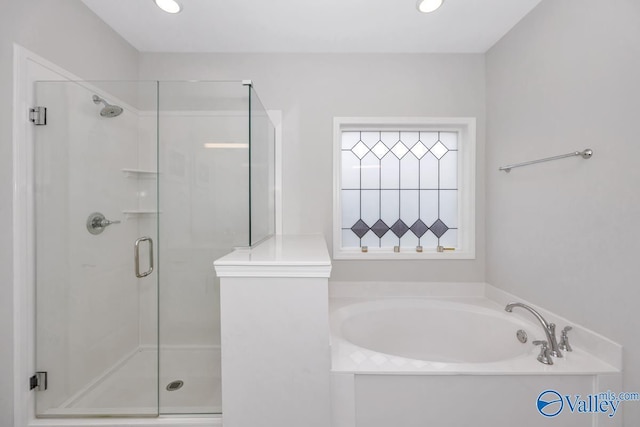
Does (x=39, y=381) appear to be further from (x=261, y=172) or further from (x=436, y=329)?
(x=436, y=329)

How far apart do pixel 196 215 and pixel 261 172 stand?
0.45 m

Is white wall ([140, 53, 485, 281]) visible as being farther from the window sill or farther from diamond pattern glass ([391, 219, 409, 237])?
diamond pattern glass ([391, 219, 409, 237])

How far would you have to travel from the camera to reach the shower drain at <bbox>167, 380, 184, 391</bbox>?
1.49 meters

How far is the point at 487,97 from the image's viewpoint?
218 cm

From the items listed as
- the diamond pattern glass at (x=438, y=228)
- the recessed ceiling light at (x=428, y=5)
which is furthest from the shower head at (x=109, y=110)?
the diamond pattern glass at (x=438, y=228)

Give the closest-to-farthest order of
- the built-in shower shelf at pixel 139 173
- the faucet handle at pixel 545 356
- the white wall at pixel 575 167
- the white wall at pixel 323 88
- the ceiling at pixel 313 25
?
1. the white wall at pixel 575 167
2. the faucet handle at pixel 545 356
3. the built-in shower shelf at pixel 139 173
4. the ceiling at pixel 313 25
5. the white wall at pixel 323 88

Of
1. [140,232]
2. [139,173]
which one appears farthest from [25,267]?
[139,173]

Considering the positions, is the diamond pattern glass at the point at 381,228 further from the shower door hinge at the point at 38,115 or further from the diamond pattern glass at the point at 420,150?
the shower door hinge at the point at 38,115

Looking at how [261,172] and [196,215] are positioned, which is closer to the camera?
[196,215]

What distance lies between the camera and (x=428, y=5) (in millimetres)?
1627

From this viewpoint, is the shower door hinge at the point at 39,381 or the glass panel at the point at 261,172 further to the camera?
the glass panel at the point at 261,172

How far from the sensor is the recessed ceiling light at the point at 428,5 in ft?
5.25

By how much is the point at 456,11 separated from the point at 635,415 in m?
2.16

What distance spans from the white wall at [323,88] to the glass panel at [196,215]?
694mm
